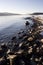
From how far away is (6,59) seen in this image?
39.0 ft

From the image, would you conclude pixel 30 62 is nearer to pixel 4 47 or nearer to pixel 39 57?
pixel 39 57

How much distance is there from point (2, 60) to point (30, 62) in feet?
6.64

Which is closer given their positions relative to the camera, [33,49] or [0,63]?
[0,63]

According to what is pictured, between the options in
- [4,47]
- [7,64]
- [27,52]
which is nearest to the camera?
[7,64]

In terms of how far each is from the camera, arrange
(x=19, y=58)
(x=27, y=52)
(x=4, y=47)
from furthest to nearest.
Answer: (x=4, y=47) < (x=27, y=52) < (x=19, y=58)

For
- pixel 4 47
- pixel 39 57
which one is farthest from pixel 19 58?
pixel 4 47

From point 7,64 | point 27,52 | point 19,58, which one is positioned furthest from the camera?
point 27,52

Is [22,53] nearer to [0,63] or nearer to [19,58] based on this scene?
[19,58]

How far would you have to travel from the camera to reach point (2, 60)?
11602 mm

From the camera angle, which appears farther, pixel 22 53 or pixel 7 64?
pixel 22 53

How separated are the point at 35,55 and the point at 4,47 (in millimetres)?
3798

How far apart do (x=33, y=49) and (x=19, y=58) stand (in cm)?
183

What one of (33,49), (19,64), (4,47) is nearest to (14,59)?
(19,64)

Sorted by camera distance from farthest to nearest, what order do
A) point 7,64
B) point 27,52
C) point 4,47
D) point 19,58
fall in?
point 4,47
point 27,52
point 19,58
point 7,64
